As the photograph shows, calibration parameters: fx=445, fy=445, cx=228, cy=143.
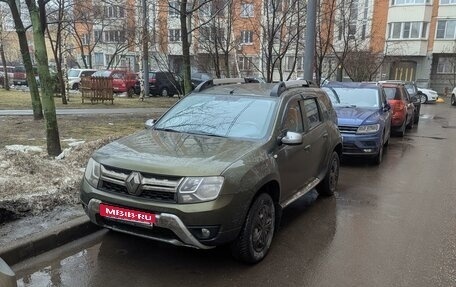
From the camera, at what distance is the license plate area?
151 inches

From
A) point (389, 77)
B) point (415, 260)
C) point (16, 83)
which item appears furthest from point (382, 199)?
point (389, 77)

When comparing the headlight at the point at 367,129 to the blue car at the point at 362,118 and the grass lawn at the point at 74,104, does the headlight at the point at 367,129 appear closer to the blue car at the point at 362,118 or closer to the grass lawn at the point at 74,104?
the blue car at the point at 362,118

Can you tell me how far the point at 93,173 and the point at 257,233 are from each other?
1.68 m

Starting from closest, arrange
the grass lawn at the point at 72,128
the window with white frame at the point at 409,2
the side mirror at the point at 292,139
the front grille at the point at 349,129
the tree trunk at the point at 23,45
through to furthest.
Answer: the side mirror at the point at 292,139 < the front grille at the point at 349,129 < the grass lawn at the point at 72,128 < the tree trunk at the point at 23,45 < the window with white frame at the point at 409,2

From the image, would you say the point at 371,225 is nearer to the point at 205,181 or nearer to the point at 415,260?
the point at 415,260

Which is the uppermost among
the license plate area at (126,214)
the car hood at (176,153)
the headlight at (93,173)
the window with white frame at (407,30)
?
the window with white frame at (407,30)

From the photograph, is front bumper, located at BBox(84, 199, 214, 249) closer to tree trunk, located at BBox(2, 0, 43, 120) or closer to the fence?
tree trunk, located at BBox(2, 0, 43, 120)

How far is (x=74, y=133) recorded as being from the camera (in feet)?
35.2

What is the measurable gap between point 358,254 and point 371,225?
1.02 m

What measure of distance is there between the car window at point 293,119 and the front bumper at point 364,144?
4.00 m

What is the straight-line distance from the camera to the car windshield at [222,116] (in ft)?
15.9

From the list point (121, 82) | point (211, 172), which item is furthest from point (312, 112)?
point (121, 82)

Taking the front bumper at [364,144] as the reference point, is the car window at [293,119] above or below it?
above

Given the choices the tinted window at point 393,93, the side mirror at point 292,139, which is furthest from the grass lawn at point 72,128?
the tinted window at point 393,93
